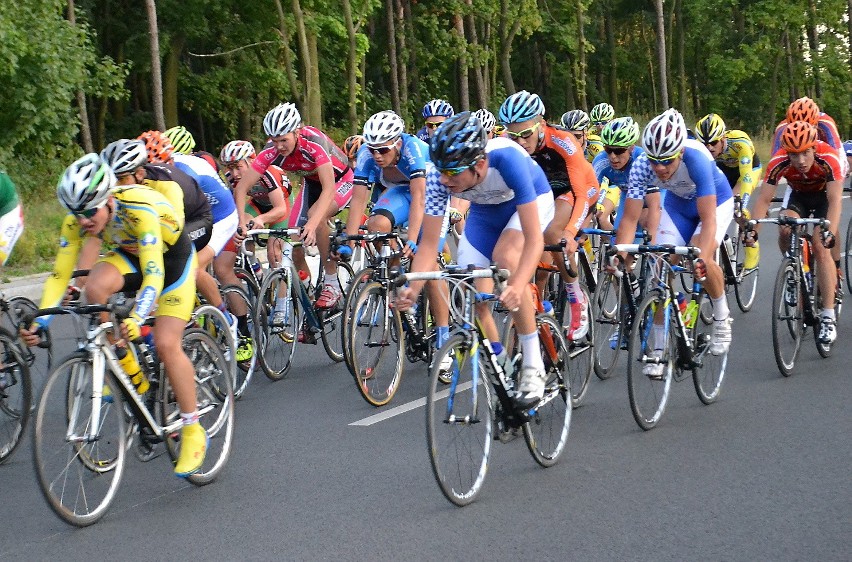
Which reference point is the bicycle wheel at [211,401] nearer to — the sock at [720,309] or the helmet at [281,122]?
the helmet at [281,122]

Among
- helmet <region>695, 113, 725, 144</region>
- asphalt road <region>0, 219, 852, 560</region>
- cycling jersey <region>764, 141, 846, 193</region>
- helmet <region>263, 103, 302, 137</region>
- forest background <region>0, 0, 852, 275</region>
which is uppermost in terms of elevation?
forest background <region>0, 0, 852, 275</region>

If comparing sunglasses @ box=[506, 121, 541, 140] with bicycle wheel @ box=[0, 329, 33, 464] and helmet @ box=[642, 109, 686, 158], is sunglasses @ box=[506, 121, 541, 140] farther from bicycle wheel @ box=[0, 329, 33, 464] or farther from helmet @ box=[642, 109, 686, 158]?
bicycle wheel @ box=[0, 329, 33, 464]

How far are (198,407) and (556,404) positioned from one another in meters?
1.98

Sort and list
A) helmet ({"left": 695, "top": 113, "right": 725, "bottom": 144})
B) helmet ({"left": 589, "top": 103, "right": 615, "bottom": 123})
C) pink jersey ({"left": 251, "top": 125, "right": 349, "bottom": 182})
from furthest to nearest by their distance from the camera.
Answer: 1. helmet ({"left": 589, "top": 103, "right": 615, "bottom": 123})
2. helmet ({"left": 695, "top": 113, "right": 725, "bottom": 144})
3. pink jersey ({"left": 251, "top": 125, "right": 349, "bottom": 182})

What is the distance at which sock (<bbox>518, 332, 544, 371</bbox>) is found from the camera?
649 centimetres

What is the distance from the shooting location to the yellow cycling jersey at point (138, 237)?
6184 mm

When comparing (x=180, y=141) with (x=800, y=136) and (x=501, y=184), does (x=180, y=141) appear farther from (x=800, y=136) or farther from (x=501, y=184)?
(x=800, y=136)

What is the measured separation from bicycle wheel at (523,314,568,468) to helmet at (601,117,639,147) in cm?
323

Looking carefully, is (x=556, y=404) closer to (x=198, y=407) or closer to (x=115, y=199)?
(x=198, y=407)

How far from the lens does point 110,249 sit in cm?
683

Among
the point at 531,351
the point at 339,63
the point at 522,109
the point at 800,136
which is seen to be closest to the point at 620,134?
the point at 800,136

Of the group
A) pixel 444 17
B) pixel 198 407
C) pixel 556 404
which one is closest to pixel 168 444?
pixel 198 407

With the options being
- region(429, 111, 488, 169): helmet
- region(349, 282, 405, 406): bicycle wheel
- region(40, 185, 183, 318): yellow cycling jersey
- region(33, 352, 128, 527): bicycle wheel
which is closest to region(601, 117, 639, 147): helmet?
region(349, 282, 405, 406): bicycle wheel

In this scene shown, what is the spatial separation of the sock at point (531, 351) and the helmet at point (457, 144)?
101 centimetres
